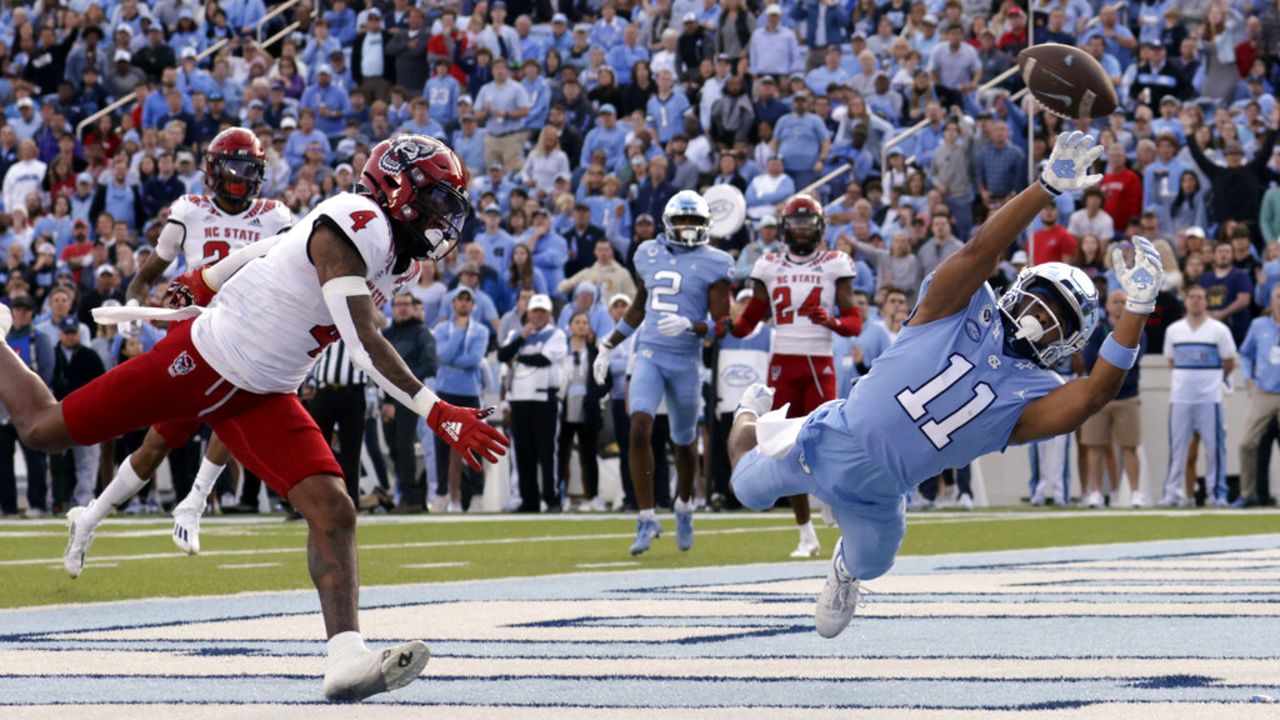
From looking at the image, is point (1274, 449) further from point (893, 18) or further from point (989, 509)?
point (893, 18)

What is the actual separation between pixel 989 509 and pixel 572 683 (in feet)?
40.9

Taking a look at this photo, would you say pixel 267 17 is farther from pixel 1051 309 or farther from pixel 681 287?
pixel 1051 309

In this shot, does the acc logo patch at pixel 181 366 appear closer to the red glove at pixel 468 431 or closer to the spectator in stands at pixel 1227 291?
the red glove at pixel 468 431

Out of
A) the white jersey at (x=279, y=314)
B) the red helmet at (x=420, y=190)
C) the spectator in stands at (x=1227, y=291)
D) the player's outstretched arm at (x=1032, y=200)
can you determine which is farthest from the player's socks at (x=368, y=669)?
the spectator in stands at (x=1227, y=291)

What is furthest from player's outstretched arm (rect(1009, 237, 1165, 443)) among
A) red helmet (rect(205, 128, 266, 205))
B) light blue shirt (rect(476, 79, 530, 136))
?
light blue shirt (rect(476, 79, 530, 136))

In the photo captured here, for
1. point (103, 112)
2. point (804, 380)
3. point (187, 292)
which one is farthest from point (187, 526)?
point (103, 112)

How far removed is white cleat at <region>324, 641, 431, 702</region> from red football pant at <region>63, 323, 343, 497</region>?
632mm

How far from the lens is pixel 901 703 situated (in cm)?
484

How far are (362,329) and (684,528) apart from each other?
6218 mm

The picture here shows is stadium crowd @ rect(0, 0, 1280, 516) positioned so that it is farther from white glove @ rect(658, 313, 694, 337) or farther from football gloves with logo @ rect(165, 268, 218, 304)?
football gloves with logo @ rect(165, 268, 218, 304)

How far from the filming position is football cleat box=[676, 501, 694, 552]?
36.8ft

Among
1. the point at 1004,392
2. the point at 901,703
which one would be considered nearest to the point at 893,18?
the point at 1004,392

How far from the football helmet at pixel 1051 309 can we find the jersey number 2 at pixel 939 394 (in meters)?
0.17

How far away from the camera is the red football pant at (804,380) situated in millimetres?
11336
